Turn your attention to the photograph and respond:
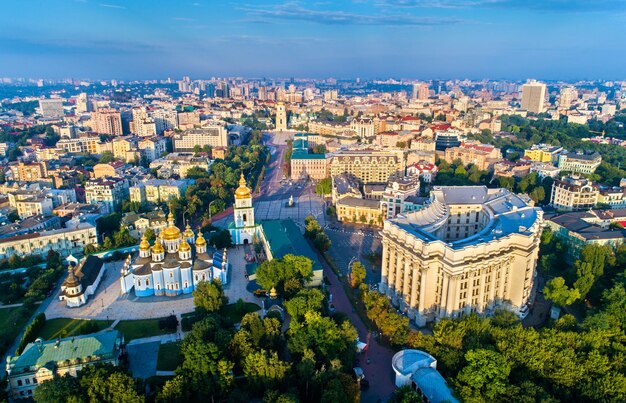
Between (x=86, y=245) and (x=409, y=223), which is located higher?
(x=409, y=223)

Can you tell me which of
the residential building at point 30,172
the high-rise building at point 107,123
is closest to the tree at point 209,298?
the residential building at point 30,172

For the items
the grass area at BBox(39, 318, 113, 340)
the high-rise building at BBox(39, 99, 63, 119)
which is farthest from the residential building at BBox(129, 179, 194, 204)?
the high-rise building at BBox(39, 99, 63, 119)

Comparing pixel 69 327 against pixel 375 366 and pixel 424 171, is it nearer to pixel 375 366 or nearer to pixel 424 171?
pixel 375 366

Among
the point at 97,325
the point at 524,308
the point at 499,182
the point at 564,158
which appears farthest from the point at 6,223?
the point at 564,158

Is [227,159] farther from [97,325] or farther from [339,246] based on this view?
[97,325]

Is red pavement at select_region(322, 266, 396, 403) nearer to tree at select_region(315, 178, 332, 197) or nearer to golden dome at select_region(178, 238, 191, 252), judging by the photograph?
golden dome at select_region(178, 238, 191, 252)

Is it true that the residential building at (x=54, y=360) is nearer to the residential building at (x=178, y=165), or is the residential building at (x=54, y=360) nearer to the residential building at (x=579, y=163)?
the residential building at (x=178, y=165)
